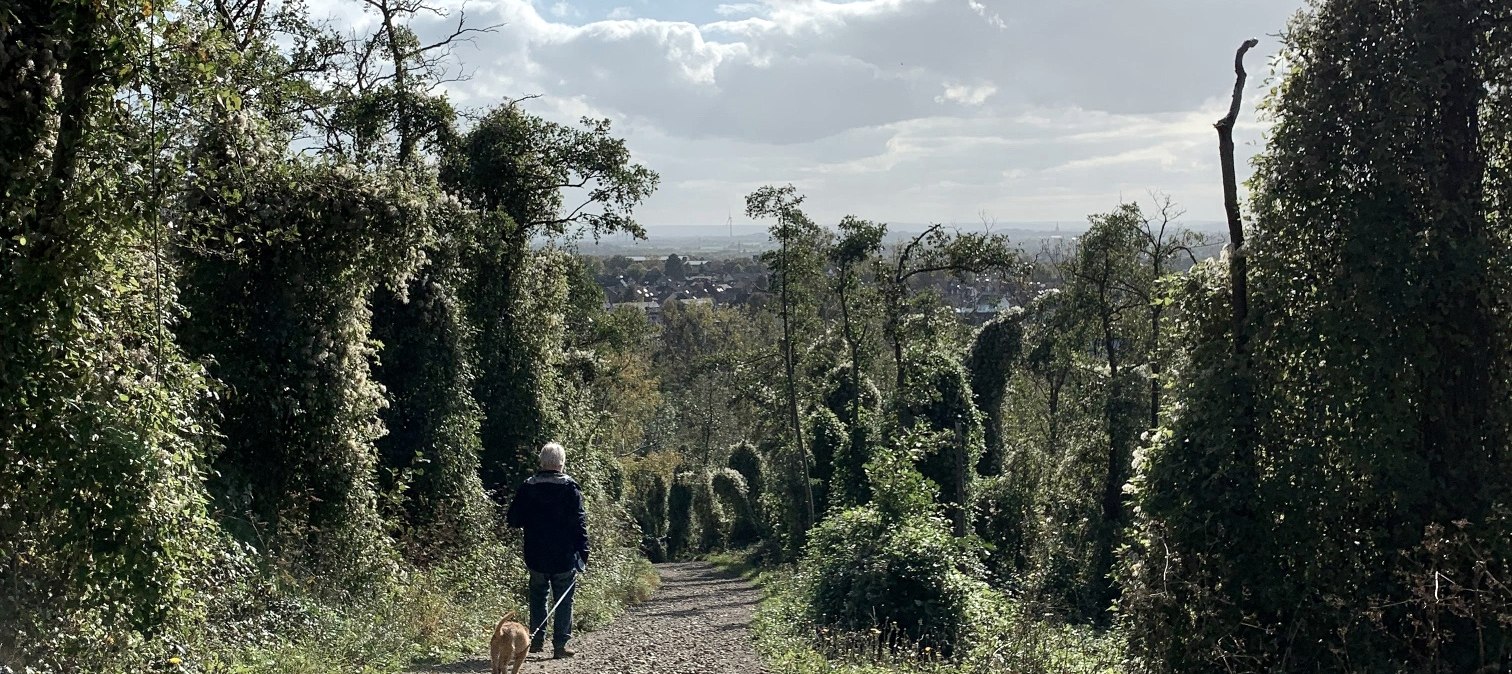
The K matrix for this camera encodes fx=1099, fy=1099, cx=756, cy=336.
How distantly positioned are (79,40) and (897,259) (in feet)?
83.0

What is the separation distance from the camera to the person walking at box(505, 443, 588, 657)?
9.22 m

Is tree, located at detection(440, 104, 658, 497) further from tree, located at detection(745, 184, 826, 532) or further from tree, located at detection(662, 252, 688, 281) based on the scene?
tree, located at detection(662, 252, 688, 281)

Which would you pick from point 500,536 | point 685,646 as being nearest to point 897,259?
point 500,536

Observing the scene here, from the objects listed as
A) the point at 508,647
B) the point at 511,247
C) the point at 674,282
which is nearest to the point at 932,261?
the point at 511,247

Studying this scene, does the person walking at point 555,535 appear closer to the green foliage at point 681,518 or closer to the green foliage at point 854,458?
the green foliage at point 854,458

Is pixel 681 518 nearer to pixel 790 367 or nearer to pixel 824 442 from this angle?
pixel 824 442

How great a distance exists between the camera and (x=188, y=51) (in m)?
5.57

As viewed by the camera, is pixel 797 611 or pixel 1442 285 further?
pixel 797 611

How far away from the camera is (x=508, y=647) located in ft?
24.4

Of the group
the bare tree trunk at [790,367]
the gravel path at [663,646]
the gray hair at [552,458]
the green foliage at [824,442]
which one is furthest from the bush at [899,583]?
the green foliage at [824,442]

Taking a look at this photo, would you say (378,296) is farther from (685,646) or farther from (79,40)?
(79,40)

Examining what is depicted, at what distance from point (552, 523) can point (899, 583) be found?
509 centimetres

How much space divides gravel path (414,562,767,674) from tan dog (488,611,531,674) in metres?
1.09

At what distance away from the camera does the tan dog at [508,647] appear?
24.3ft
